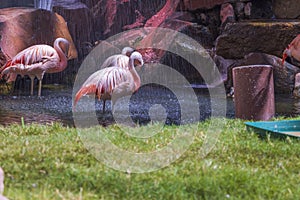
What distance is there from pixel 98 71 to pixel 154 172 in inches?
151

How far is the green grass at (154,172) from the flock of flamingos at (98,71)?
2.33 meters

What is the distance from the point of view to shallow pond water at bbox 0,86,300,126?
663cm

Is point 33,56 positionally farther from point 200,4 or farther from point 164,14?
point 164,14

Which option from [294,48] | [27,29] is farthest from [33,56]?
[294,48]

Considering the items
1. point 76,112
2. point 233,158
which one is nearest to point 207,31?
point 76,112

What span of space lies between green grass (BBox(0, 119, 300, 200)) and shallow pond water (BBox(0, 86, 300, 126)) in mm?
2314

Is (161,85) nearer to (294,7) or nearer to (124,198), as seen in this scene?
(294,7)

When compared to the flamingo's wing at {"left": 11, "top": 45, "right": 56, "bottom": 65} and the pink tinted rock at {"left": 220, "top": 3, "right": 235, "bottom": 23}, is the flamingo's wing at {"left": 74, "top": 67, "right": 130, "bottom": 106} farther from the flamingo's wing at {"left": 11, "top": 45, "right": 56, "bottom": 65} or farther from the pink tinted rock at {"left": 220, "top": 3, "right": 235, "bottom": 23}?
the pink tinted rock at {"left": 220, "top": 3, "right": 235, "bottom": 23}

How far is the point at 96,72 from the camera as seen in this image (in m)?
6.89

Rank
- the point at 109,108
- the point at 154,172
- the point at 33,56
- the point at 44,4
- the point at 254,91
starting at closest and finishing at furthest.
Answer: the point at 154,172 < the point at 254,91 < the point at 109,108 < the point at 33,56 < the point at 44,4

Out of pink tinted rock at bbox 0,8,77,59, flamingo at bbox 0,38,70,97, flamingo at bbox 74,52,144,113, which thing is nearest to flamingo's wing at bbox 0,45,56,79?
flamingo at bbox 0,38,70,97

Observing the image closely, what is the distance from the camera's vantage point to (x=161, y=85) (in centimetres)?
1210

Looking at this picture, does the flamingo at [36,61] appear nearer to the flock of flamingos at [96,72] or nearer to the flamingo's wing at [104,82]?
the flock of flamingos at [96,72]

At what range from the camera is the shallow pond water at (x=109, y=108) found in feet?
21.8
